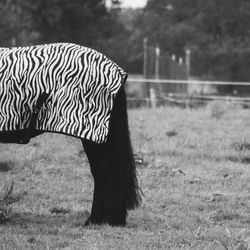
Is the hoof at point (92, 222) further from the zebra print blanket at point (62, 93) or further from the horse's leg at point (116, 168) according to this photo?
the zebra print blanket at point (62, 93)

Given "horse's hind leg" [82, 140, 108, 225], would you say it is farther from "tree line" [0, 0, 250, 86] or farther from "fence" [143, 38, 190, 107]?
"tree line" [0, 0, 250, 86]

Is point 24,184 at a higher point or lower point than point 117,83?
lower

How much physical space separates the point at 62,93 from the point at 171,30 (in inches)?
1602

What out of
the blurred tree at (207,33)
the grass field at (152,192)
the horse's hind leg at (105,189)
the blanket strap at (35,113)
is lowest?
the grass field at (152,192)

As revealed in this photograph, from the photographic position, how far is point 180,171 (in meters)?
7.73

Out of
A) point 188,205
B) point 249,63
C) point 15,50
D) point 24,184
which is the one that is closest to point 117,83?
point 15,50

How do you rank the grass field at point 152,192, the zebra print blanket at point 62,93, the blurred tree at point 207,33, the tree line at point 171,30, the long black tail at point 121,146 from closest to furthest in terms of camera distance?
the grass field at point 152,192 → the zebra print blanket at point 62,93 → the long black tail at point 121,146 → the blurred tree at point 207,33 → the tree line at point 171,30

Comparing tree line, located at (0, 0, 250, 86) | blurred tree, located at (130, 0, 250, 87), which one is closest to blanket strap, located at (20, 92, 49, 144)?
tree line, located at (0, 0, 250, 86)

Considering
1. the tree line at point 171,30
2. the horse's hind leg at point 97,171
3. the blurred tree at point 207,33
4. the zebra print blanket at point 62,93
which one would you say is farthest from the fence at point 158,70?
the zebra print blanket at point 62,93

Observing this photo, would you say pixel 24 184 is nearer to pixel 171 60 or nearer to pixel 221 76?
pixel 171 60

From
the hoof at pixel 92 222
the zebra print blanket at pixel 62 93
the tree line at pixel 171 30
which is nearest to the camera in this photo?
the zebra print blanket at pixel 62 93

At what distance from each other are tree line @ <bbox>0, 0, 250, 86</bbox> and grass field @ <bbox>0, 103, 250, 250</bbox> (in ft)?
81.4

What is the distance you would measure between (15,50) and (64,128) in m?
0.77

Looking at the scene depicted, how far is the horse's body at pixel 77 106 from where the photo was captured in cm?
499
